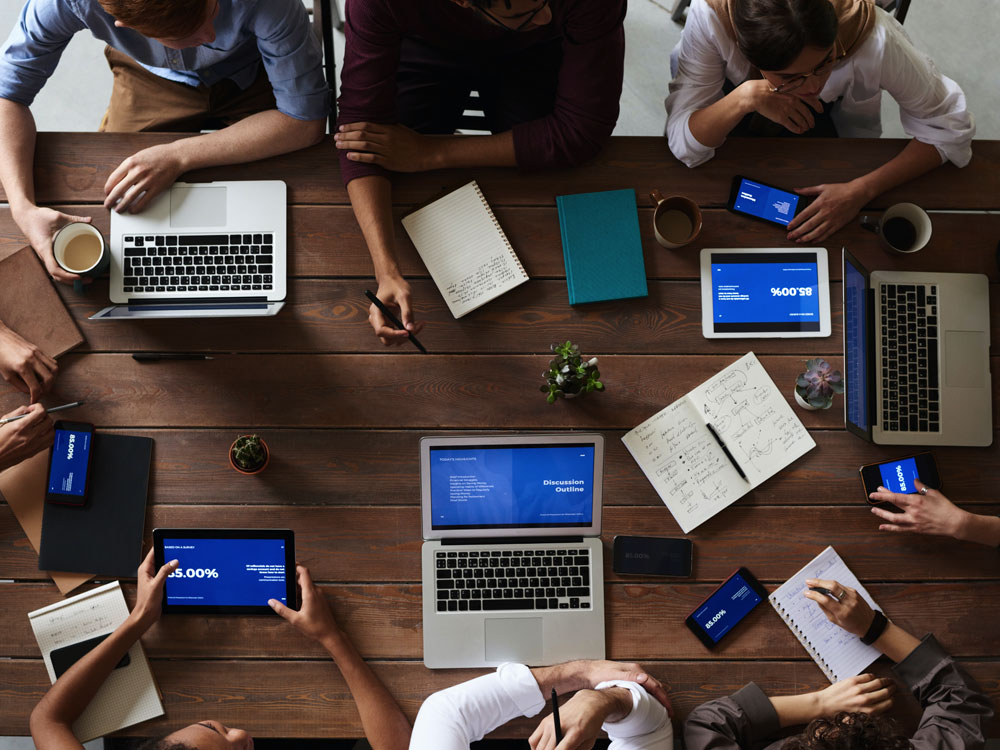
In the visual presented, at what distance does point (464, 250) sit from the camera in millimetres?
1723

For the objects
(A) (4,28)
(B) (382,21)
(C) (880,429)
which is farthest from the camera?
(A) (4,28)

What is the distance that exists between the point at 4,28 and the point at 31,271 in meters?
1.53

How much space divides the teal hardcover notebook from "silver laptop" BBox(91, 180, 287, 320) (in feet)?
2.22

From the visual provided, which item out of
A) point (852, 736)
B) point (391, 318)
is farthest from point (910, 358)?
point (391, 318)

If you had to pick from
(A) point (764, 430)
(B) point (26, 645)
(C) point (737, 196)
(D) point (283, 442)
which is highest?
(C) point (737, 196)

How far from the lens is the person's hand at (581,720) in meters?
1.49

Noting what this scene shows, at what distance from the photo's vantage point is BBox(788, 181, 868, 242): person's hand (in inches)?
67.5

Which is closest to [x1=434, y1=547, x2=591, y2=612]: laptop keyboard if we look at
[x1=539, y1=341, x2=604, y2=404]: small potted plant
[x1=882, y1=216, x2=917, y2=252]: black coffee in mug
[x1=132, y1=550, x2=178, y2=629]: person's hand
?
[x1=539, y1=341, x2=604, y2=404]: small potted plant

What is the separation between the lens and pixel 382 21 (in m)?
1.56

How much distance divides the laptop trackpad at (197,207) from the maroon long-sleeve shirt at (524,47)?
12.1 inches

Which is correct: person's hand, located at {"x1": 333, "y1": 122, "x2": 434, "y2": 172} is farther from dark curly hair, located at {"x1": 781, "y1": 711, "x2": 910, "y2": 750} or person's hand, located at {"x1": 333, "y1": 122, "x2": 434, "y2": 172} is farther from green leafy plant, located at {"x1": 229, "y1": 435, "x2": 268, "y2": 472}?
dark curly hair, located at {"x1": 781, "y1": 711, "x2": 910, "y2": 750}

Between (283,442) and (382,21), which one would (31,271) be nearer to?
(283,442)

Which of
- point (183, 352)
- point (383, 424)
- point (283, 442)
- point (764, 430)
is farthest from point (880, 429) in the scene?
point (183, 352)

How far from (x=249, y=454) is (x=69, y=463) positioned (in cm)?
41
